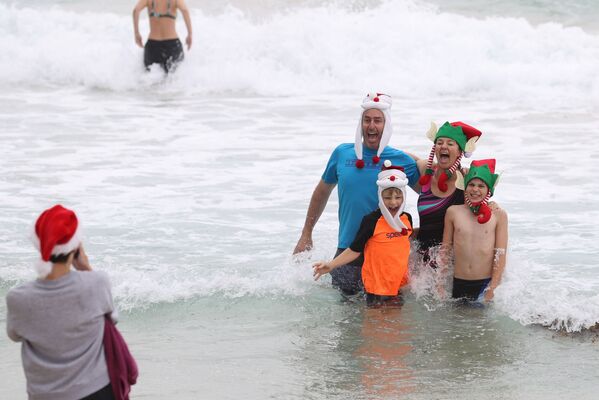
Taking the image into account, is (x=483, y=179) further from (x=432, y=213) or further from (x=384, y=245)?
(x=384, y=245)

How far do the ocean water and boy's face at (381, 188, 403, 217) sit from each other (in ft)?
2.43

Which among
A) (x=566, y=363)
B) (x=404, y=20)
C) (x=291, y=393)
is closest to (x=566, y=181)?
(x=566, y=363)

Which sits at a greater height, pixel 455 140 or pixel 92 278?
pixel 455 140

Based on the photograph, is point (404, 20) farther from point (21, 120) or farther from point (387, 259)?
point (387, 259)

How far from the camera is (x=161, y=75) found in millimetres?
17234

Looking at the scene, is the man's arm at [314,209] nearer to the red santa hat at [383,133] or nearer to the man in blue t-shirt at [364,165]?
the man in blue t-shirt at [364,165]

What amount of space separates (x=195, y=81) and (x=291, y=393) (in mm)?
13074

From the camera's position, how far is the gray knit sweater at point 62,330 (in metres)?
3.68

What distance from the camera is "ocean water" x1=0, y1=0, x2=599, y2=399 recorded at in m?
5.69

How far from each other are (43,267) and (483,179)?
316 centimetres

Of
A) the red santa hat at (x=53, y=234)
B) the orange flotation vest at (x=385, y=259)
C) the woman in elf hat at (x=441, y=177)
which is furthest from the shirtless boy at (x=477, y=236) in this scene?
the red santa hat at (x=53, y=234)

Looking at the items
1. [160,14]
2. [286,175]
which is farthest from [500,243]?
[160,14]

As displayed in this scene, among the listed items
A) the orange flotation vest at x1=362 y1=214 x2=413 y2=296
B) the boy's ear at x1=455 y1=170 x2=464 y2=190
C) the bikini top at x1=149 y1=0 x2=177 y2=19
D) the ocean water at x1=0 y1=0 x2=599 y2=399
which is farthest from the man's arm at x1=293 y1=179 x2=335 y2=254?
the bikini top at x1=149 y1=0 x2=177 y2=19

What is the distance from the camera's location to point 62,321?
369 centimetres
